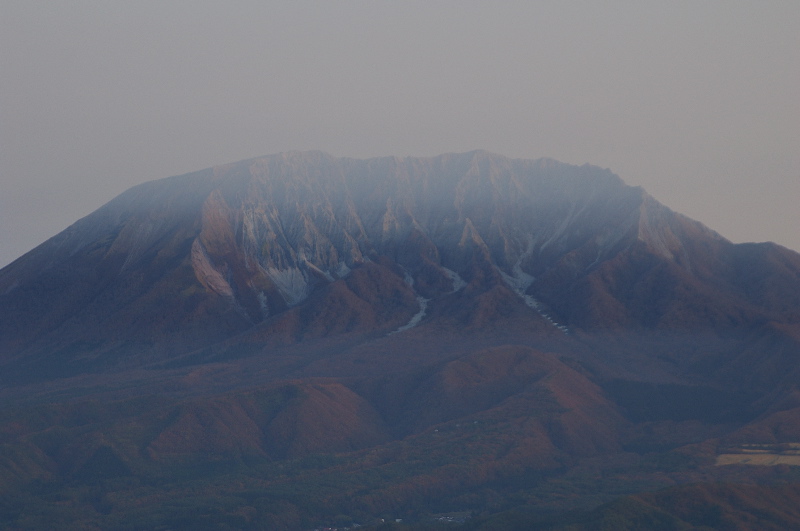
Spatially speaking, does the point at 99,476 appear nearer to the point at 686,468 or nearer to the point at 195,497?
the point at 195,497

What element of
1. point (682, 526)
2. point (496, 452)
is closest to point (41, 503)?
point (496, 452)

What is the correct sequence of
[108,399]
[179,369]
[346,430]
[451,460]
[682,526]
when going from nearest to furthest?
[682,526]
[451,460]
[346,430]
[108,399]
[179,369]

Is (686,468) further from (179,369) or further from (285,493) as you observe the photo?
(179,369)

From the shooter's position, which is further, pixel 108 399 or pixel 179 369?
pixel 179 369

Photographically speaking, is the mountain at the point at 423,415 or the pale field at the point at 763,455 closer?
the mountain at the point at 423,415

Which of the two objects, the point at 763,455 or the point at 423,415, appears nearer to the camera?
the point at 763,455

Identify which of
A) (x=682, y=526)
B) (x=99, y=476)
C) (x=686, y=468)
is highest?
(x=99, y=476)

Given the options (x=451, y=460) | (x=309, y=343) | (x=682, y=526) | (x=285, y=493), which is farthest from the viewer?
(x=309, y=343)

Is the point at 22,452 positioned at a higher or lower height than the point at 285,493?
higher

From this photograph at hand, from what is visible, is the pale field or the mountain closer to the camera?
the mountain

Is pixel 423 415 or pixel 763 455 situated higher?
pixel 423 415
